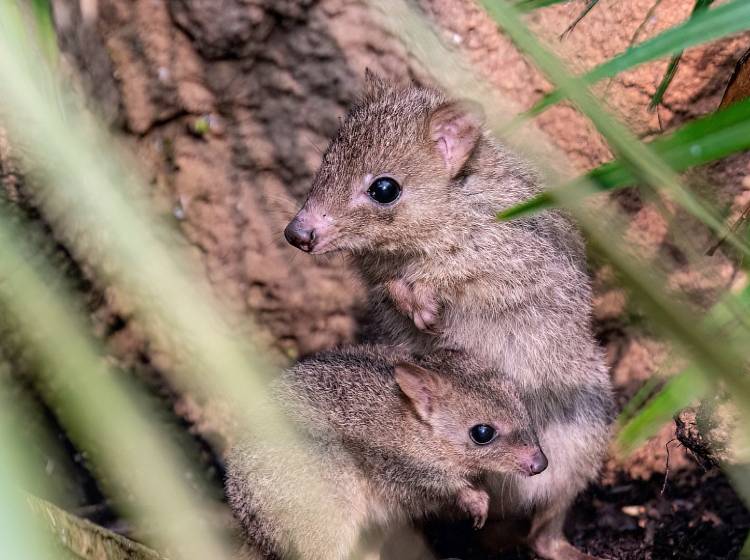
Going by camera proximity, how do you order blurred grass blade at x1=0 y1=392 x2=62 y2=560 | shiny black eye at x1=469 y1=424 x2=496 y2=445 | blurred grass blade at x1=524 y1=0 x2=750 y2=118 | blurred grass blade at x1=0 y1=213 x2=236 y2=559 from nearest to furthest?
blurred grass blade at x1=0 y1=392 x2=62 y2=560
blurred grass blade at x1=0 y1=213 x2=236 y2=559
blurred grass blade at x1=524 y1=0 x2=750 y2=118
shiny black eye at x1=469 y1=424 x2=496 y2=445

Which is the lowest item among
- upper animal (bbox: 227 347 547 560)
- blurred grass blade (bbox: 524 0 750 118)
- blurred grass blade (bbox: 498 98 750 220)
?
upper animal (bbox: 227 347 547 560)

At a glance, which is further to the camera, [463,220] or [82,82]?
[82,82]

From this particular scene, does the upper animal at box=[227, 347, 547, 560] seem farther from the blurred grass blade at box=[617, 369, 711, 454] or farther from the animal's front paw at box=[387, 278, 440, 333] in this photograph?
the blurred grass blade at box=[617, 369, 711, 454]

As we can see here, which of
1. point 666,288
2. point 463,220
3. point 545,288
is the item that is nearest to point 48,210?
point 463,220

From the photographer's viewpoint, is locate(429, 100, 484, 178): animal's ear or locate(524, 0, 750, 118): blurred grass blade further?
locate(429, 100, 484, 178): animal's ear

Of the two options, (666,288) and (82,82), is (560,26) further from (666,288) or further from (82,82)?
(666,288)

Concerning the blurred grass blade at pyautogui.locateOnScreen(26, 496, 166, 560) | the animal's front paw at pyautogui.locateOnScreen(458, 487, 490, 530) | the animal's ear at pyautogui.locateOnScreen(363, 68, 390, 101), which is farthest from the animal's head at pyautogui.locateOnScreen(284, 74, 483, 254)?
the blurred grass blade at pyautogui.locateOnScreen(26, 496, 166, 560)

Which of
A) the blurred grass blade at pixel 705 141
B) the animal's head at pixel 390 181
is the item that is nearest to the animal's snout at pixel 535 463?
the animal's head at pixel 390 181

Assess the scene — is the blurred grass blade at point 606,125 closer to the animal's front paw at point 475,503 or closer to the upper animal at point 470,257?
the upper animal at point 470,257
